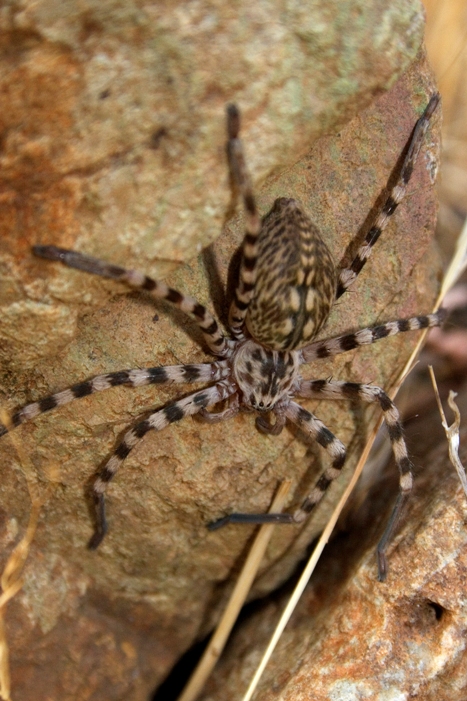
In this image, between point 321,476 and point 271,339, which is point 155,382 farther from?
point 321,476

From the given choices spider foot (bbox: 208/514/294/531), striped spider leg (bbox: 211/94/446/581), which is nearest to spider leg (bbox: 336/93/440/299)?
striped spider leg (bbox: 211/94/446/581)

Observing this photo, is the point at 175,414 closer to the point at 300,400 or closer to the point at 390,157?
the point at 300,400

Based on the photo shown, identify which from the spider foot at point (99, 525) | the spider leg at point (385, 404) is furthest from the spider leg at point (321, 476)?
the spider foot at point (99, 525)

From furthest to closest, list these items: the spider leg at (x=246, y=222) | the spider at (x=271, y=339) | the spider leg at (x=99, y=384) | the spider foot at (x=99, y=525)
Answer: the spider foot at (x=99, y=525), the spider leg at (x=99, y=384), the spider at (x=271, y=339), the spider leg at (x=246, y=222)

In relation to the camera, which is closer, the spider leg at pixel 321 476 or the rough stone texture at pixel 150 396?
the rough stone texture at pixel 150 396

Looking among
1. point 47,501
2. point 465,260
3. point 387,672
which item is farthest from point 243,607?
point 465,260

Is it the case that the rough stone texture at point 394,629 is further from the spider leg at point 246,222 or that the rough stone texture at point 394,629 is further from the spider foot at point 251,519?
the spider leg at point 246,222

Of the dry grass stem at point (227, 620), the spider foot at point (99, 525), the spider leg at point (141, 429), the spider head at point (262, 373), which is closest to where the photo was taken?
the spider leg at point (141, 429)

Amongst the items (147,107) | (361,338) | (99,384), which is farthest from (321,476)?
(147,107)
